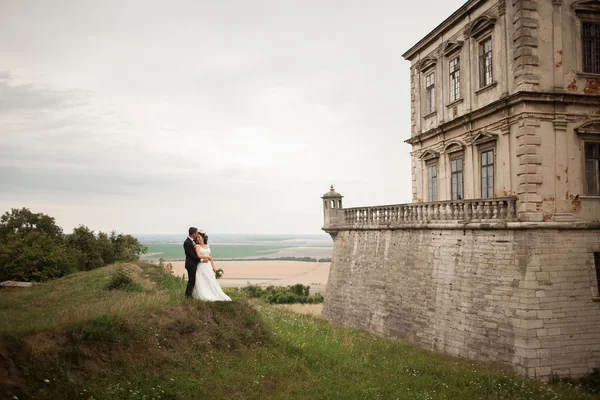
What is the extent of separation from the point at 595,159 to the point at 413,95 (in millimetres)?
10851

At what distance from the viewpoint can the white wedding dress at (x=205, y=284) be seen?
13211mm

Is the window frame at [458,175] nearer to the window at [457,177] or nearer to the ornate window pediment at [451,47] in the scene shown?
the window at [457,177]

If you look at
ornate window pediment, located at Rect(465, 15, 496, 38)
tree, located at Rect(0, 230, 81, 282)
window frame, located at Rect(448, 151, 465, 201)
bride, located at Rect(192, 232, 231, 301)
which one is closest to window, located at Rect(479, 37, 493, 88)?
ornate window pediment, located at Rect(465, 15, 496, 38)

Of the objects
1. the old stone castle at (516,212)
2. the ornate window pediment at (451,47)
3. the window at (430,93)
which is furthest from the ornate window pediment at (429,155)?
the ornate window pediment at (451,47)

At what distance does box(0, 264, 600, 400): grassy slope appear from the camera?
935 cm

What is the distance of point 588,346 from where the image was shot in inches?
593

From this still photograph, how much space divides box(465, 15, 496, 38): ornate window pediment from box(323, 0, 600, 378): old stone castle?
75 millimetres

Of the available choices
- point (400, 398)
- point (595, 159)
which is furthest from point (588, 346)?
point (400, 398)

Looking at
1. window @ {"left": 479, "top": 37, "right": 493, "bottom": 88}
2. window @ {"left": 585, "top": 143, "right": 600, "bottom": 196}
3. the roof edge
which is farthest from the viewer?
the roof edge

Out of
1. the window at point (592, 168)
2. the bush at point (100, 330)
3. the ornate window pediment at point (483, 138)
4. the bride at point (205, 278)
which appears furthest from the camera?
the ornate window pediment at point (483, 138)

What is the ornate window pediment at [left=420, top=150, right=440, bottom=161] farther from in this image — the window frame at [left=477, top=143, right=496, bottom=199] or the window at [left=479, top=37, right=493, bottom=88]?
the window at [left=479, top=37, right=493, bottom=88]

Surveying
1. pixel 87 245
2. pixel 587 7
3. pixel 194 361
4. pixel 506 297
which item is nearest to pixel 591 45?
pixel 587 7

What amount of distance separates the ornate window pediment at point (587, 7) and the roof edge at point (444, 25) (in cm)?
356

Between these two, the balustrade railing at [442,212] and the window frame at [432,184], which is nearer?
the balustrade railing at [442,212]
